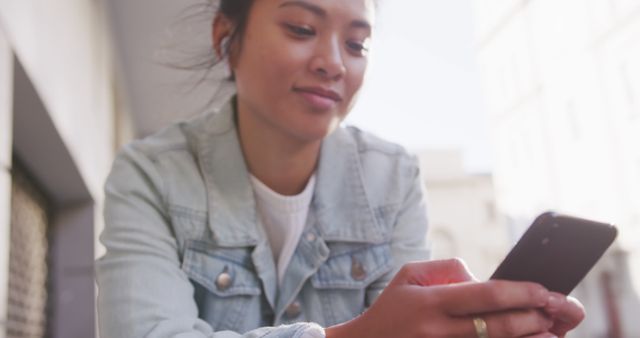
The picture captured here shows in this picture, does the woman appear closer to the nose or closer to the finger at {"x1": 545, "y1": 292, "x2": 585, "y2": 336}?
the nose

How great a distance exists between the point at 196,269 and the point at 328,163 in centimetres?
32

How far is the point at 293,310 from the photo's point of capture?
1381mm

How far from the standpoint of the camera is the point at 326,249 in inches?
54.9

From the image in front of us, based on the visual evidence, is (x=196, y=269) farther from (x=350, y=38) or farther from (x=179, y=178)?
(x=350, y=38)

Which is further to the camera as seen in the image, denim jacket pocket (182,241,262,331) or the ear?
the ear

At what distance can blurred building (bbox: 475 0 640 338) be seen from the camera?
1309 cm

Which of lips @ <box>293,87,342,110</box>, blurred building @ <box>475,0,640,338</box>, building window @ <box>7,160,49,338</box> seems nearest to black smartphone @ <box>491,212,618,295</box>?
lips @ <box>293,87,342,110</box>

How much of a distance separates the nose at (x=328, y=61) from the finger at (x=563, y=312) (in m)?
0.52

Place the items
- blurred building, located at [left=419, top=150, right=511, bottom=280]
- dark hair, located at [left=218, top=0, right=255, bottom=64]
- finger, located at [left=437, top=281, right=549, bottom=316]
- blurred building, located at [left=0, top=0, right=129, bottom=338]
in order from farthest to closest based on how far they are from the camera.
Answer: blurred building, located at [left=419, top=150, right=511, bottom=280], blurred building, located at [left=0, top=0, right=129, bottom=338], dark hair, located at [left=218, top=0, right=255, bottom=64], finger, located at [left=437, top=281, right=549, bottom=316]

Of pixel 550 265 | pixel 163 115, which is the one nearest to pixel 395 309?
pixel 550 265

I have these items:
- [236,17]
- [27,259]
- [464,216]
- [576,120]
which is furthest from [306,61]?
[464,216]

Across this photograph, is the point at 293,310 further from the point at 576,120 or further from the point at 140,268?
the point at 576,120

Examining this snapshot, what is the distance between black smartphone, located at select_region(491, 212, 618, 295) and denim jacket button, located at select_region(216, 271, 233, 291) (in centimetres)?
54

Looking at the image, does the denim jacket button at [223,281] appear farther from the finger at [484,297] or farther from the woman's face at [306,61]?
the finger at [484,297]
